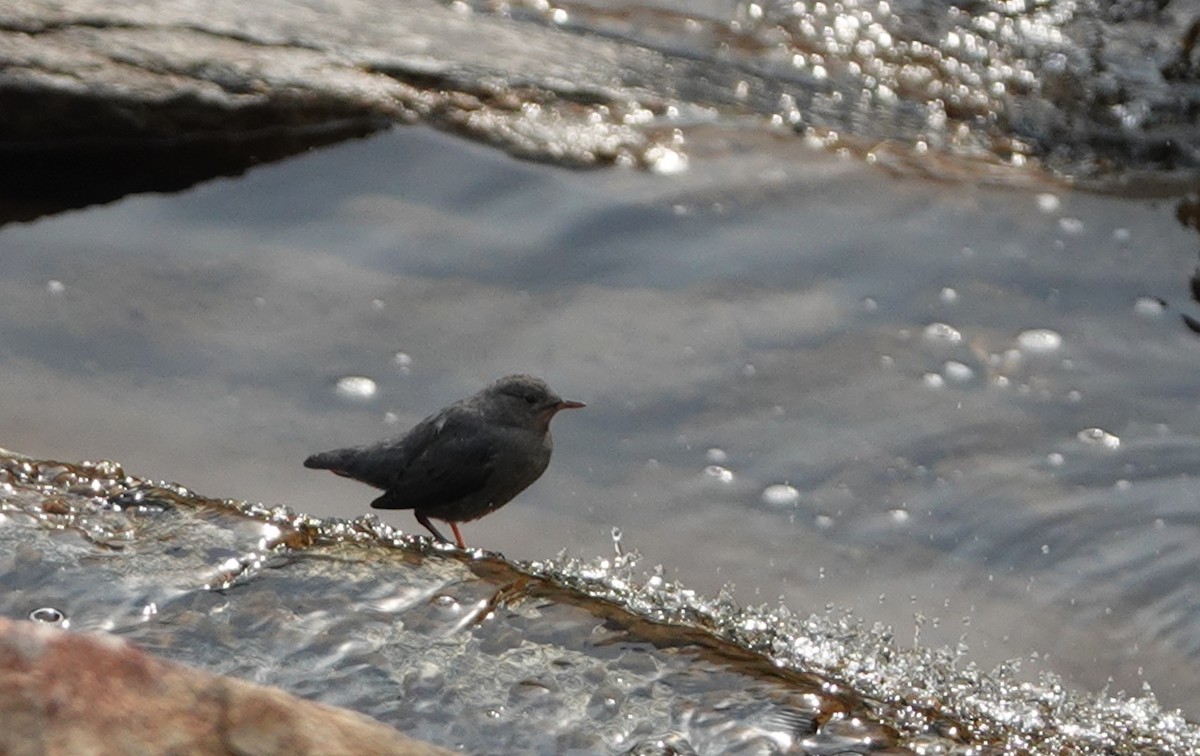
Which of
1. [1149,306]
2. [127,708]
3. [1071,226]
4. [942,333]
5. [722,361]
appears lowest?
[722,361]

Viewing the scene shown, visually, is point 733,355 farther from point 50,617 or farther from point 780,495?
point 50,617

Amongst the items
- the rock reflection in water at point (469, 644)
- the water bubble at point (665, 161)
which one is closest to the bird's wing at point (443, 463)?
the rock reflection in water at point (469, 644)

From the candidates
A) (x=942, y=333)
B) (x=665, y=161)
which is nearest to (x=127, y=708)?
(x=942, y=333)

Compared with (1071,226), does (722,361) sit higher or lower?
lower

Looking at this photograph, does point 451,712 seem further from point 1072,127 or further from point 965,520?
point 1072,127

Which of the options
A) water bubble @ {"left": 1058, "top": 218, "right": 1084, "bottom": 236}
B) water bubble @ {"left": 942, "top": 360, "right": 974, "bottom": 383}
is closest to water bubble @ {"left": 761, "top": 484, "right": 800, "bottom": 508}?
water bubble @ {"left": 942, "top": 360, "right": 974, "bottom": 383}

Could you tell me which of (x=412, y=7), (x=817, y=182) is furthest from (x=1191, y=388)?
(x=412, y=7)
